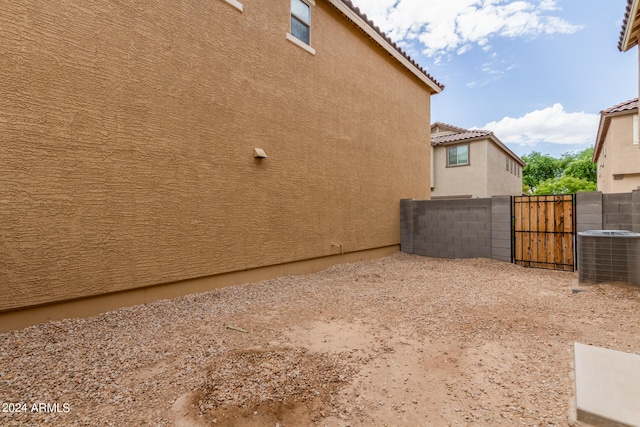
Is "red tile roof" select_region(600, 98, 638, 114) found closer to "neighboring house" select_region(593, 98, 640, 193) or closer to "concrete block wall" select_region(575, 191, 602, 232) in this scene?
"neighboring house" select_region(593, 98, 640, 193)

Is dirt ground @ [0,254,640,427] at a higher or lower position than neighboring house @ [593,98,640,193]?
lower

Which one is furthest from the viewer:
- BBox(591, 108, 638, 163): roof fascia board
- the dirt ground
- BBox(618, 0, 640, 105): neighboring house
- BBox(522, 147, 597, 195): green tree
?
BBox(522, 147, 597, 195): green tree

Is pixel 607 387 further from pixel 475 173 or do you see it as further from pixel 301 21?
pixel 475 173

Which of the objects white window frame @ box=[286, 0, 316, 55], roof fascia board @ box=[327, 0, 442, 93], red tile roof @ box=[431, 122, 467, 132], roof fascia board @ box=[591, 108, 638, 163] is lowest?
roof fascia board @ box=[591, 108, 638, 163]

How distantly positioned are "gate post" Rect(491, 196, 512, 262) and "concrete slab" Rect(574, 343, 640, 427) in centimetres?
562

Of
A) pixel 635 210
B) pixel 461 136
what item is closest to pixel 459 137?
pixel 461 136

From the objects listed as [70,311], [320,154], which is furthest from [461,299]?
[70,311]

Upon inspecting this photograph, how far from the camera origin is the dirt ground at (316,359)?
2045mm

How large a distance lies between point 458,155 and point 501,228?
1002 cm

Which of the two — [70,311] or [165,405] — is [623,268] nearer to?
[165,405]

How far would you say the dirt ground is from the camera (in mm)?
2045

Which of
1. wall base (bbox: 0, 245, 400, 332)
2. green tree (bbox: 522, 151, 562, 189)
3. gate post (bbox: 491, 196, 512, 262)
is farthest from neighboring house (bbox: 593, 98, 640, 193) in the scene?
green tree (bbox: 522, 151, 562, 189)

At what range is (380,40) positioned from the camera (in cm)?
879

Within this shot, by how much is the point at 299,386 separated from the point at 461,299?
3.53 m
